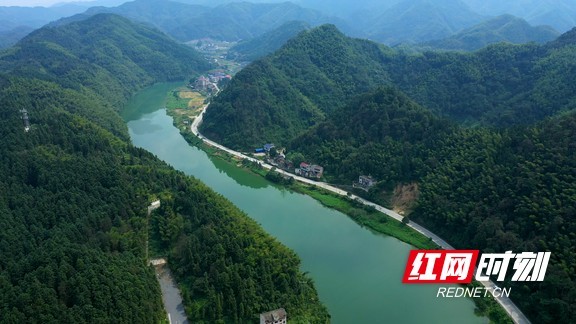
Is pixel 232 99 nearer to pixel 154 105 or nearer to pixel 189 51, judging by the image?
pixel 154 105

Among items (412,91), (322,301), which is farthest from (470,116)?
(322,301)

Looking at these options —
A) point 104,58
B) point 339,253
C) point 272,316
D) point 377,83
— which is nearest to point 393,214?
point 339,253

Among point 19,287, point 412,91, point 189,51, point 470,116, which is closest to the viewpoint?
point 19,287

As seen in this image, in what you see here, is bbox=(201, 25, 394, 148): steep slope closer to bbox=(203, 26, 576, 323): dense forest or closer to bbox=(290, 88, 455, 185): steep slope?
bbox=(203, 26, 576, 323): dense forest

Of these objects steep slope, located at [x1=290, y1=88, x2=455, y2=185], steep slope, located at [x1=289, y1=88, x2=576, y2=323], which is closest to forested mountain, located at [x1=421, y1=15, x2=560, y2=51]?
steep slope, located at [x1=290, y1=88, x2=455, y2=185]

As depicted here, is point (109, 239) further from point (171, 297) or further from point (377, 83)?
point (377, 83)

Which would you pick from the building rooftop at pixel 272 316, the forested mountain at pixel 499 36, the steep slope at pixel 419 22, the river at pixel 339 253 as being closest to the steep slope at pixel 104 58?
the river at pixel 339 253
